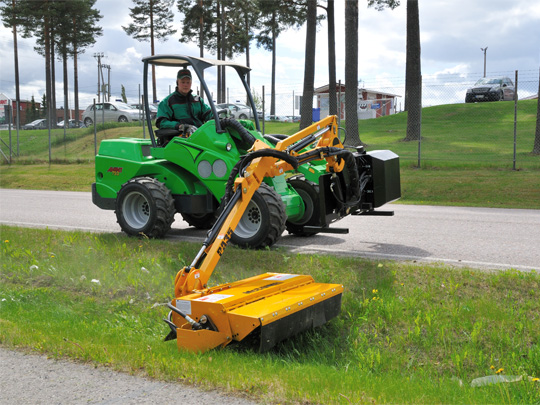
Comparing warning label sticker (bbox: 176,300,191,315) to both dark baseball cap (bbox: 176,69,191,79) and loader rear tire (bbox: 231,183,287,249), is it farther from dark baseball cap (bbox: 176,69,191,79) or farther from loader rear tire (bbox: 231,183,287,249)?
dark baseball cap (bbox: 176,69,191,79)

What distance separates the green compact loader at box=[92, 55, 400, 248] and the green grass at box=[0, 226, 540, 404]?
685 mm

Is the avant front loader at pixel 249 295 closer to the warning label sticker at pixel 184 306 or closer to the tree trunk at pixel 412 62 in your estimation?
the warning label sticker at pixel 184 306

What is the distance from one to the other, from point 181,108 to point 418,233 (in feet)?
12.8

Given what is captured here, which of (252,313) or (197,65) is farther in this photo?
(197,65)

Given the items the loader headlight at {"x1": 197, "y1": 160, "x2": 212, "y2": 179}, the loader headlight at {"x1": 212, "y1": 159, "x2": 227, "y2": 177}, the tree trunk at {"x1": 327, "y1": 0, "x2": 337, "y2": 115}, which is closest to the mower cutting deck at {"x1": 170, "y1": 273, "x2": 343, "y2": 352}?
the loader headlight at {"x1": 212, "y1": 159, "x2": 227, "y2": 177}

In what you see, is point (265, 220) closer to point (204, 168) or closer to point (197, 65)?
point (204, 168)

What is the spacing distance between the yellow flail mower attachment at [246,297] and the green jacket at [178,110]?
3.25 m

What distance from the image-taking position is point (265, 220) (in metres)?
7.28

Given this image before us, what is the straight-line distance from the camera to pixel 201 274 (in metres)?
4.95

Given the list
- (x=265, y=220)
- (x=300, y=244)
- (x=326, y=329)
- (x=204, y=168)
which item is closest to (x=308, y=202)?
(x=300, y=244)

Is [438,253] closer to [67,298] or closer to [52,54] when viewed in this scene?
[67,298]

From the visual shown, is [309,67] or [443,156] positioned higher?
[309,67]

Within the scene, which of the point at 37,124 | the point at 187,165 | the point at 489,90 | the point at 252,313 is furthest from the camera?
the point at 37,124

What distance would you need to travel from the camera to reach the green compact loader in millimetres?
7301
